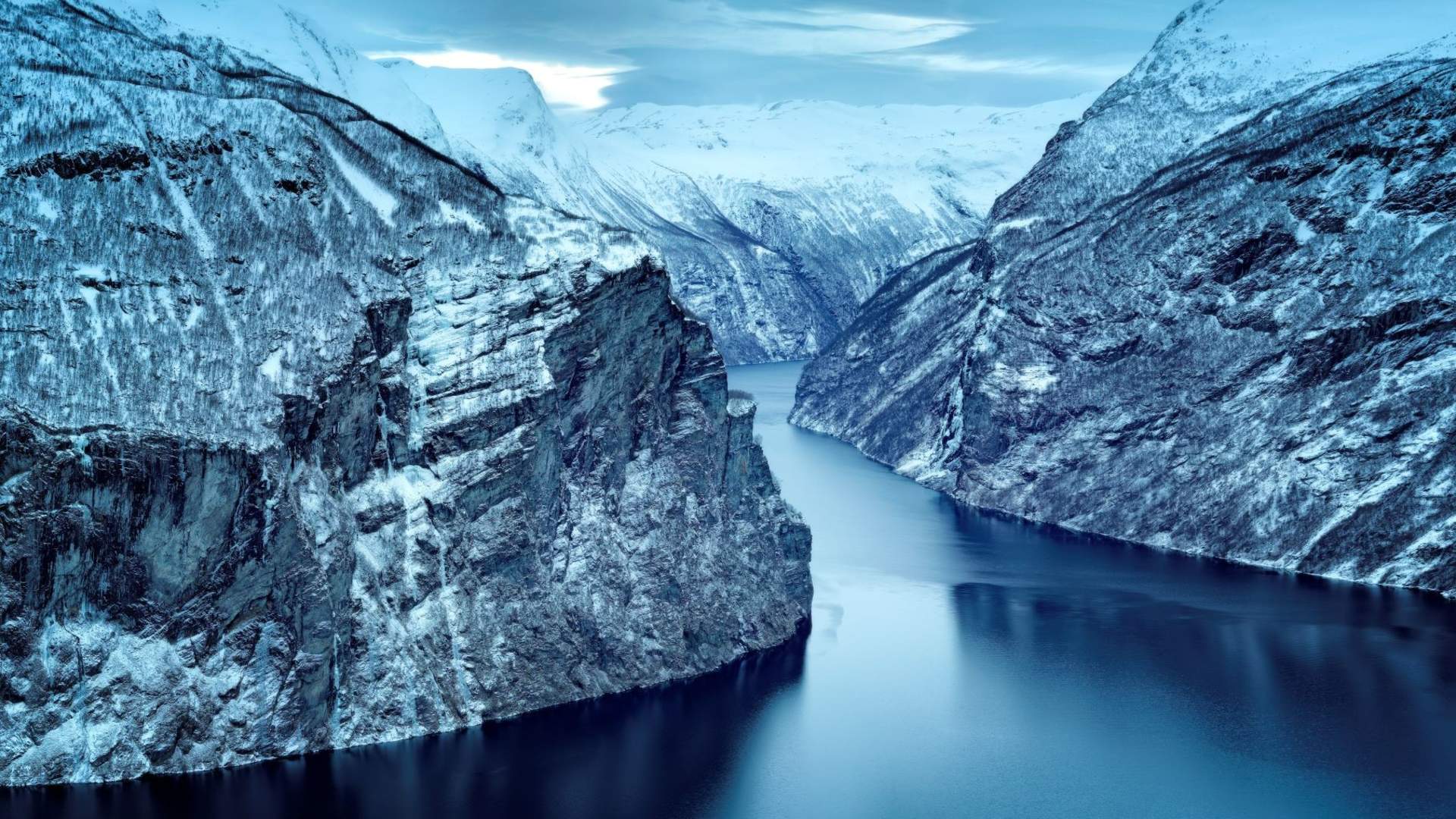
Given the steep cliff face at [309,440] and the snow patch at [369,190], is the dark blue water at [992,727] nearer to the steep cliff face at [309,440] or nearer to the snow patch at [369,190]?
the steep cliff face at [309,440]

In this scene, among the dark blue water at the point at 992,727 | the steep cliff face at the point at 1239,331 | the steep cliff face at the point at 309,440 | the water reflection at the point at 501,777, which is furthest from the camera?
the steep cliff face at the point at 1239,331

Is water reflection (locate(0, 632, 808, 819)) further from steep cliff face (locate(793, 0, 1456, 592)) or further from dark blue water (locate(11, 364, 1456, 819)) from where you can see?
steep cliff face (locate(793, 0, 1456, 592))

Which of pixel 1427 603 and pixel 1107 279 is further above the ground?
→ pixel 1107 279

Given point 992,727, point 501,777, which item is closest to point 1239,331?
point 992,727

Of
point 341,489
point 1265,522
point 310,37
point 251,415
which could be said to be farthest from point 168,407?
point 310,37

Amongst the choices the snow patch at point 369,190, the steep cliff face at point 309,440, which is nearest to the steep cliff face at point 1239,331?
the steep cliff face at point 309,440

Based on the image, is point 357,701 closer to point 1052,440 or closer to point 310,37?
point 1052,440
